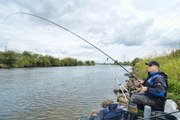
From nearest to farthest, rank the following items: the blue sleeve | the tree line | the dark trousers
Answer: the blue sleeve → the dark trousers → the tree line

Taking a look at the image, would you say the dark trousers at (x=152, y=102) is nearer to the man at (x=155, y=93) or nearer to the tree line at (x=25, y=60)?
the man at (x=155, y=93)

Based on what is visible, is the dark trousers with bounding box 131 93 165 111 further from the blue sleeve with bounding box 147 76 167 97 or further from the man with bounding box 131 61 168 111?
the blue sleeve with bounding box 147 76 167 97

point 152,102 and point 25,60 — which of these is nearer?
point 152,102

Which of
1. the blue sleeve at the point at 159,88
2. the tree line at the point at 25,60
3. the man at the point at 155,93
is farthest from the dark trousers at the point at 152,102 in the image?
the tree line at the point at 25,60

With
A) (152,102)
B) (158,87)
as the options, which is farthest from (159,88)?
(152,102)

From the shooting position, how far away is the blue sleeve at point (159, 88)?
4496 mm

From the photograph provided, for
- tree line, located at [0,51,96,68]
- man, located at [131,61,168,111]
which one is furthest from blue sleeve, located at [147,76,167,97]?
tree line, located at [0,51,96,68]

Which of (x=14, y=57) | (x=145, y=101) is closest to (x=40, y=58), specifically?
(x=14, y=57)

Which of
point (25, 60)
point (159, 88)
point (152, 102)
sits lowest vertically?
point (152, 102)

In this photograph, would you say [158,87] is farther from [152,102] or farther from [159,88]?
[152,102]

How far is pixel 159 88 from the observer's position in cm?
449

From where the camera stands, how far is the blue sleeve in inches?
177

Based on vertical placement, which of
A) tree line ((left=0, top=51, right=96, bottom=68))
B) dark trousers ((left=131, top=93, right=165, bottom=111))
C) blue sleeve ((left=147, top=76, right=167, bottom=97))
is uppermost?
tree line ((left=0, top=51, right=96, bottom=68))

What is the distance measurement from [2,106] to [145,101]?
673 centimetres
